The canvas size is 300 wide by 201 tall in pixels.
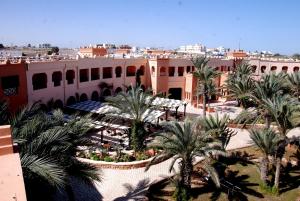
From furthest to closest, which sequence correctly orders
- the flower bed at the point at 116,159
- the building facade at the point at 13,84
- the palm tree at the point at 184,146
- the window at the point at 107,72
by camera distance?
the window at the point at 107,72 < the building facade at the point at 13,84 < the flower bed at the point at 116,159 < the palm tree at the point at 184,146

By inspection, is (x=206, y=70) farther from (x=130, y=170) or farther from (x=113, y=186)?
(x=113, y=186)

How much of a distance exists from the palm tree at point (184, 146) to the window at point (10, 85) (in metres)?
13.8


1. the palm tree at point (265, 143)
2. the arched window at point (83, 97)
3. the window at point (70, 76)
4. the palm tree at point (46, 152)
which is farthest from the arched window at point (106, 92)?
the palm tree at point (46, 152)

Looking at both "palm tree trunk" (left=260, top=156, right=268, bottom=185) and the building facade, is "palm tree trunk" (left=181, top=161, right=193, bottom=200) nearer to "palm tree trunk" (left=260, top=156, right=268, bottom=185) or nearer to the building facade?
"palm tree trunk" (left=260, top=156, right=268, bottom=185)

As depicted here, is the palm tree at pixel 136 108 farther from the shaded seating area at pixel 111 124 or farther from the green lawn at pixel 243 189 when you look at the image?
the green lawn at pixel 243 189

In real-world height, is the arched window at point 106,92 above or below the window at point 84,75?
below

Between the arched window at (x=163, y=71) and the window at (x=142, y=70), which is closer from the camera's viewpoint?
the window at (x=142, y=70)

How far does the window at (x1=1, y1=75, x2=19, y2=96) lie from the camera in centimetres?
2398

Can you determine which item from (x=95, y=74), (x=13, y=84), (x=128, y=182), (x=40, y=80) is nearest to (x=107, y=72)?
(x=95, y=74)

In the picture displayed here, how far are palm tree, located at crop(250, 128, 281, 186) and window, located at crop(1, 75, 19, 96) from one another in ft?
60.6

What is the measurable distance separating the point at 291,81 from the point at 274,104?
16.3 m

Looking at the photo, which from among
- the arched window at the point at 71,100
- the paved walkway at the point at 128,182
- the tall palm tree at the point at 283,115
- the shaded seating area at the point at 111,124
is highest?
the tall palm tree at the point at 283,115

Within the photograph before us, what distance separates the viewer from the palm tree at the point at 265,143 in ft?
61.3

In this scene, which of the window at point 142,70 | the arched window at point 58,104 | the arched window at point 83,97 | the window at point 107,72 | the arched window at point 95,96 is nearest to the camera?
the arched window at point 58,104
